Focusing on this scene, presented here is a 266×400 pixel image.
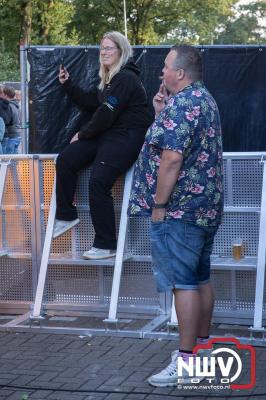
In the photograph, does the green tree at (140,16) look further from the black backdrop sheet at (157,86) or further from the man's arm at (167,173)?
the man's arm at (167,173)

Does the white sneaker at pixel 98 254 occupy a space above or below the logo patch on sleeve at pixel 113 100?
below

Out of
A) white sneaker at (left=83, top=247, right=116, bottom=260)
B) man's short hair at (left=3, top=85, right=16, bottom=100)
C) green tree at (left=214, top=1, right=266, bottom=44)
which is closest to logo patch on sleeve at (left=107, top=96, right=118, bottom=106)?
white sneaker at (left=83, top=247, right=116, bottom=260)

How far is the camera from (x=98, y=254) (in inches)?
258

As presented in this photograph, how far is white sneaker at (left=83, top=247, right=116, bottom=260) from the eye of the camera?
6.54 meters

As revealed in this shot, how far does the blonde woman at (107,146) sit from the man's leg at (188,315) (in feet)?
5.11

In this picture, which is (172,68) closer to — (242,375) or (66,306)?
(242,375)

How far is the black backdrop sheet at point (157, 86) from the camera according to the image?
8180 mm

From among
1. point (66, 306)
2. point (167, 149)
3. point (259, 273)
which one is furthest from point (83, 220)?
point (167, 149)

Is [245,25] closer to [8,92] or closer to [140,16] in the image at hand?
[140,16]

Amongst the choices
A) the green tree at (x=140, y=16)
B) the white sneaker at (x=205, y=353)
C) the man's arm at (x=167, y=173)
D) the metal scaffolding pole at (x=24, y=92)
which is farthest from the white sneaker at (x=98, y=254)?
the green tree at (x=140, y=16)

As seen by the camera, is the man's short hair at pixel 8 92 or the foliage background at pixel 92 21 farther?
the foliage background at pixel 92 21

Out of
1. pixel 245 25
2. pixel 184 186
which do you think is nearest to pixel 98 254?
pixel 184 186

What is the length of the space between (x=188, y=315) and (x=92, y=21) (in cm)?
3071

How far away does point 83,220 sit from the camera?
6.78 m
